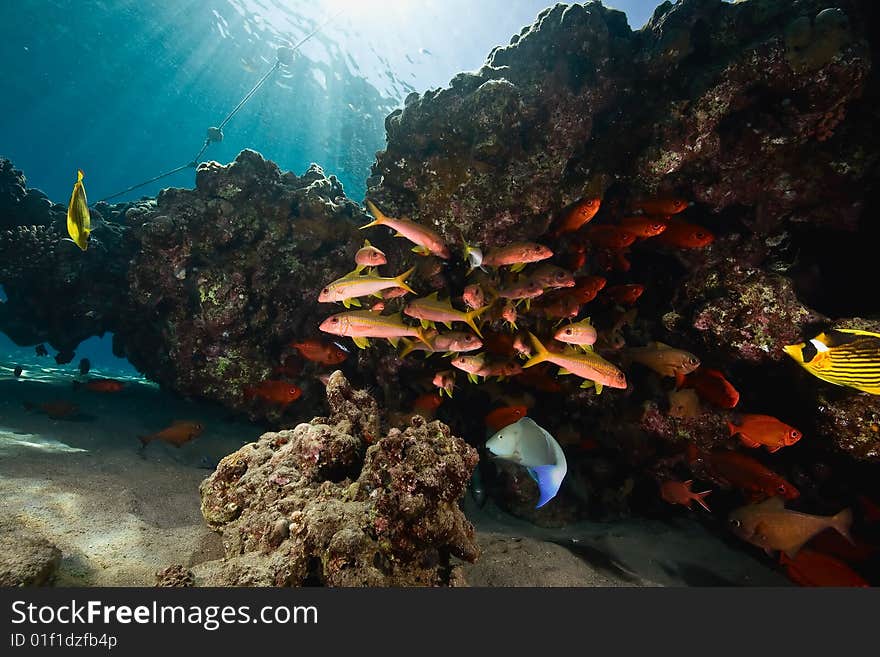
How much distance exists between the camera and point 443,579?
262 centimetres

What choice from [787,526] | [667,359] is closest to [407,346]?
[667,359]

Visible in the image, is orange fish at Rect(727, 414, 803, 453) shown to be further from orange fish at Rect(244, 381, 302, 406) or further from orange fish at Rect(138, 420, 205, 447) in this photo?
orange fish at Rect(138, 420, 205, 447)

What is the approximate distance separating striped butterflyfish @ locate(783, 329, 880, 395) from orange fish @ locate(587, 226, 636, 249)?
212cm

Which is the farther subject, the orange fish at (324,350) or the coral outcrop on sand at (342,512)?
the orange fish at (324,350)

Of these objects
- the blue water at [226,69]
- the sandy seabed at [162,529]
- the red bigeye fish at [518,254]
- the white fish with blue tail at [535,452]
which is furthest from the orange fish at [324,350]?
the blue water at [226,69]

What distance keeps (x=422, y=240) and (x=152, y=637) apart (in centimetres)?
358

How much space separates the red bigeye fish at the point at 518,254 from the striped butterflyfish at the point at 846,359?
2229mm

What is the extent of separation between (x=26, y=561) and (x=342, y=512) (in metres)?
1.75

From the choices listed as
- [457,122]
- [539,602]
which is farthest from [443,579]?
A: [457,122]

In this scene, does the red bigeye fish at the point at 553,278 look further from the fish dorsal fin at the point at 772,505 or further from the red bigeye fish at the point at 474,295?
the fish dorsal fin at the point at 772,505

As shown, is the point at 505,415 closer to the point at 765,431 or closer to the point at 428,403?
the point at 428,403

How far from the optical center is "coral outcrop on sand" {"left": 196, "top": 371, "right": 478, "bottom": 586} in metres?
2.25

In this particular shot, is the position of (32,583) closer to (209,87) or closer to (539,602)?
(539,602)

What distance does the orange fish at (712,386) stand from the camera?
432 cm
